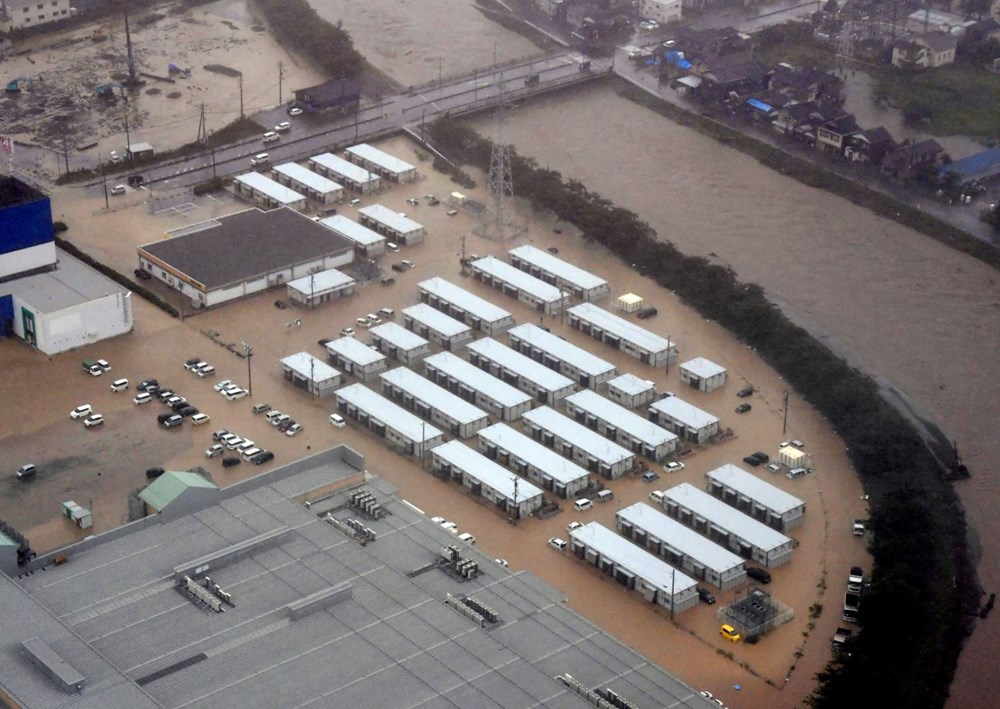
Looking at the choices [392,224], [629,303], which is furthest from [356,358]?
[392,224]

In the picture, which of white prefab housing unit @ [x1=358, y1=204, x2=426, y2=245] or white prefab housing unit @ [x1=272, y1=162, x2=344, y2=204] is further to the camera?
white prefab housing unit @ [x1=272, y1=162, x2=344, y2=204]

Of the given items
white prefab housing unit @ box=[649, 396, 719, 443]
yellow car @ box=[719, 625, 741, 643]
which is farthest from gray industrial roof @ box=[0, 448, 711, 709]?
white prefab housing unit @ box=[649, 396, 719, 443]

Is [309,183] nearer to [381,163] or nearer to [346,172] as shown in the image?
[346,172]

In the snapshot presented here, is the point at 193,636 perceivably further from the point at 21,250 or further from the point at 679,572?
the point at 21,250

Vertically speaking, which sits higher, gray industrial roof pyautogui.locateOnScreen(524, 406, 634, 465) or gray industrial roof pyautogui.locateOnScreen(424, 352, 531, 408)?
gray industrial roof pyautogui.locateOnScreen(524, 406, 634, 465)

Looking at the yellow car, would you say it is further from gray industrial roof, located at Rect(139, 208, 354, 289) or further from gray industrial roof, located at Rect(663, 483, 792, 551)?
gray industrial roof, located at Rect(139, 208, 354, 289)

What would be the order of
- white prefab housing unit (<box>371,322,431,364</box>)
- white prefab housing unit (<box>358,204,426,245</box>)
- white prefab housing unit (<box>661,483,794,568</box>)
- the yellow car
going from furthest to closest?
white prefab housing unit (<box>358,204,426,245</box>), white prefab housing unit (<box>371,322,431,364</box>), white prefab housing unit (<box>661,483,794,568</box>), the yellow car

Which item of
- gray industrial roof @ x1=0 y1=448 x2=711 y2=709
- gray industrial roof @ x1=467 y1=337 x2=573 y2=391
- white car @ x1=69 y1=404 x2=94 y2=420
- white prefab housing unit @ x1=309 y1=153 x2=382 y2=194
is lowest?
white car @ x1=69 y1=404 x2=94 y2=420
